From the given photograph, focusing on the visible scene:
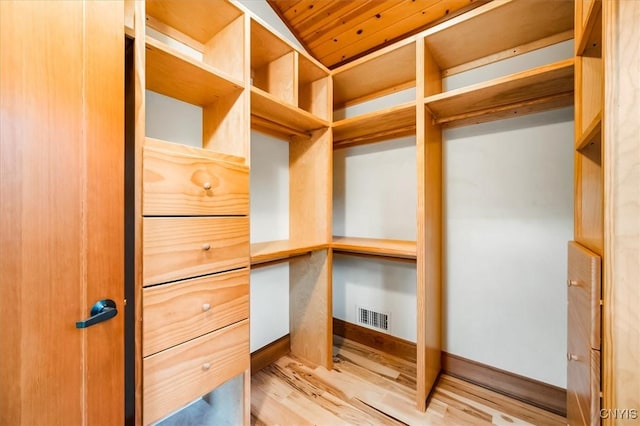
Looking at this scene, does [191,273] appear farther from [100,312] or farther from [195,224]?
[100,312]

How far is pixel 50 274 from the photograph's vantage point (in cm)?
57

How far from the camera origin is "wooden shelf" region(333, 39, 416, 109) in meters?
1.48

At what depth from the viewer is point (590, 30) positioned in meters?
0.85

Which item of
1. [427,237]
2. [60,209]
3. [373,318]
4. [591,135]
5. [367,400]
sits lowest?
[367,400]

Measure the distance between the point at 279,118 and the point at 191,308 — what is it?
1.14 metres

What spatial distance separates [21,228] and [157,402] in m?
0.69

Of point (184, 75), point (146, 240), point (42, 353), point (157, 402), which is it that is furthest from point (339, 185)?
point (42, 353)

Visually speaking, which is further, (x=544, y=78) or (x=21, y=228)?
(x=544, y=78)

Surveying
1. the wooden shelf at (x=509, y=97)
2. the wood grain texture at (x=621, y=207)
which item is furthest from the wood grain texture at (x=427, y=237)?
the wood grain texture at (x=621, y=207)

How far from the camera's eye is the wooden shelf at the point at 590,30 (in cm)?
75

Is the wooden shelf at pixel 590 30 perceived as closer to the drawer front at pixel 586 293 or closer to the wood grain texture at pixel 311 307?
the drawer front at pixel 586 293

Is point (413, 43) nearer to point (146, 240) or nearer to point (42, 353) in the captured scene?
point (146, 240)

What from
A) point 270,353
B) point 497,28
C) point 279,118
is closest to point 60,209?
point 279,118

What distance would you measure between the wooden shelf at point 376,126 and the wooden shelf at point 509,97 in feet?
0.48
